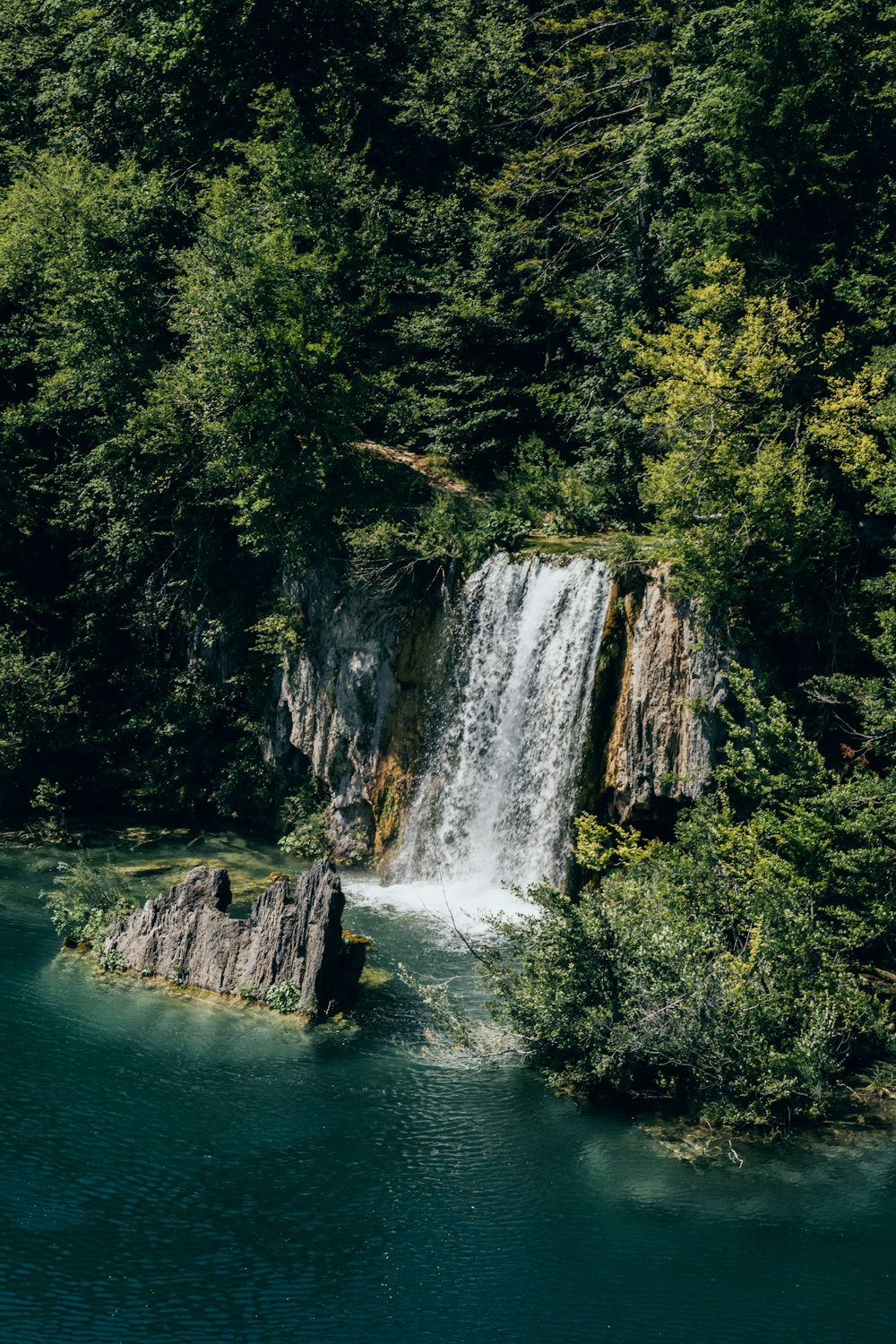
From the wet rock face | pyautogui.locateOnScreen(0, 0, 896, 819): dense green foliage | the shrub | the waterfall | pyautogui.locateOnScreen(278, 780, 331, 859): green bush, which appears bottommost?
the shrub

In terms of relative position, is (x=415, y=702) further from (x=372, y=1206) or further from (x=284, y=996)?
(x=372, y=1206)

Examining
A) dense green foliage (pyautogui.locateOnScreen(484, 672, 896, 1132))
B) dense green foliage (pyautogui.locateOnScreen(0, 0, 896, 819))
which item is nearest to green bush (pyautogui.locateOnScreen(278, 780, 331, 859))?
dense green foliage (pyautogui.locateOnScreen(0, 0, 896, 819))

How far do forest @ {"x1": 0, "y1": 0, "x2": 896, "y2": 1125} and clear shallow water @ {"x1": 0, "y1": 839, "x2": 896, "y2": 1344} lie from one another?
1480 mm

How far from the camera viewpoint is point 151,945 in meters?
21.1

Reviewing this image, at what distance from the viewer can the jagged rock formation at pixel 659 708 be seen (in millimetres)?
21750

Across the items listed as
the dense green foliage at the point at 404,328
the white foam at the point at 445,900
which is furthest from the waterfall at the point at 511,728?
the dense green foliage at the point at 404,328

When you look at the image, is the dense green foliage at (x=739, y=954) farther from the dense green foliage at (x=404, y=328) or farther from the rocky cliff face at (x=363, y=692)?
the rocky cliff face at (x=363, y=692)

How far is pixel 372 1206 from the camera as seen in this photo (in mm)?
15000

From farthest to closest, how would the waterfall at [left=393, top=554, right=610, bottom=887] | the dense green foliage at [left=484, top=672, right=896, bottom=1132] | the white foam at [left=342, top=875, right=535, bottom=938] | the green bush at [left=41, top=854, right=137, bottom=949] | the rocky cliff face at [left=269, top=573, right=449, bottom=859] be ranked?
the rocky cliff face at [left=269, top=573, right=449, bottom=859] < the waterfall at [left=393, top=554, right=610, bottom=887] < the white foam at [left=342, top=875, right=535, bottom=938] < the green bush at [left=41, top=854, right=137, bottom=949] < the dense green foliage at [left=484, top=672, right=896, bottom=1132]

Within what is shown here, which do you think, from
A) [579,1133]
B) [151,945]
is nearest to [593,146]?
[151,945]

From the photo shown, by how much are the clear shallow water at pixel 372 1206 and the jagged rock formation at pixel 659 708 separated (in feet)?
19.3

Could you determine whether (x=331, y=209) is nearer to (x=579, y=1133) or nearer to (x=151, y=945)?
(x=151, y=945)

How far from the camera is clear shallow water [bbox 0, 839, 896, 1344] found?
13172 millimetres

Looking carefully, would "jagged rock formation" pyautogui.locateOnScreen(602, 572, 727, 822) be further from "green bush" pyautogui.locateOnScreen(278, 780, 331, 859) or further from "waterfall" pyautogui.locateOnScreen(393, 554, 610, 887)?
"green bush" pyautogui.locateOnScreen(278, 780, 331, 859)
